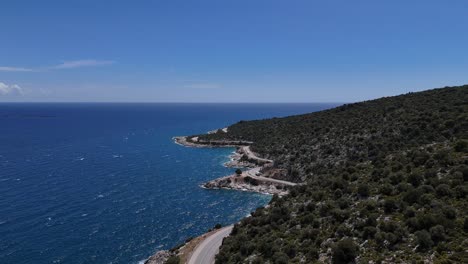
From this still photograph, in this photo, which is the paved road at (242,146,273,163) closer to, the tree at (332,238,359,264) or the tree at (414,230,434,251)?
the tree at (332,238,359,264)

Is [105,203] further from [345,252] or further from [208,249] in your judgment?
[345,252]

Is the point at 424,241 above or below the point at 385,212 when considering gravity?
above

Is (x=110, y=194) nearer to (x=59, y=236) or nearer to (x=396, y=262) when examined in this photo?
(x=59, y=236)

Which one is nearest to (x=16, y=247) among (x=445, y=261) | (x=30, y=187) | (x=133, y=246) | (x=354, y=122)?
(x=133, y=246)

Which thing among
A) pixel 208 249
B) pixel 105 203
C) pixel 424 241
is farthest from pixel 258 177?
pixel 424 241

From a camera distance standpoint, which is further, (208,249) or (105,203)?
(105,203)

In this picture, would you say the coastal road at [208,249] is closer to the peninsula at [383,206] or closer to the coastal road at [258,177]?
the peninsula at [383,206]

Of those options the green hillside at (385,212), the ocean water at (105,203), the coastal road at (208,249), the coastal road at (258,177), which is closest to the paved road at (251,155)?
the coastal road at (258,177)

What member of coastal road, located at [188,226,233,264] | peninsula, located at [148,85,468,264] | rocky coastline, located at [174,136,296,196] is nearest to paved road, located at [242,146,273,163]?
rocky coastline, located at [174,136,296,196]
